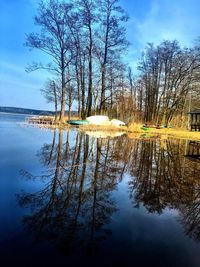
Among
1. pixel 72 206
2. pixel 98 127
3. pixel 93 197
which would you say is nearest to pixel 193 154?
pixel 93 197

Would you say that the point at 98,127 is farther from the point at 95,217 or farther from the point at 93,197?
the point at 95,217

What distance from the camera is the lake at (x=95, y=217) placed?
7.25ft

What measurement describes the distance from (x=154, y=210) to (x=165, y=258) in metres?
1.35

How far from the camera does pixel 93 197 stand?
12.6 feet

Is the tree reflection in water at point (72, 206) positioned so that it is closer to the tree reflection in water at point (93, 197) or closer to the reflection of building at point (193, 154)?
the tree reflection in water at point (93, 197)

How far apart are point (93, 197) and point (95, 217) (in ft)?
2.46

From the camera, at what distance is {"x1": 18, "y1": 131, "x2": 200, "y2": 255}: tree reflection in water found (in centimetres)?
262

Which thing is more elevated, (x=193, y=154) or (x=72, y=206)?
(x=72, y=206)

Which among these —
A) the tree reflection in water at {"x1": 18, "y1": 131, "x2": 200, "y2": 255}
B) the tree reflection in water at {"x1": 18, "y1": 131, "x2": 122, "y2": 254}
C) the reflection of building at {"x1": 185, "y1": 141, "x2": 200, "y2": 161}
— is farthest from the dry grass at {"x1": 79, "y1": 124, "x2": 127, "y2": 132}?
the tree reflection in water at {"x1": 18, "y1": 131, "x2": 122, "y2": 254}

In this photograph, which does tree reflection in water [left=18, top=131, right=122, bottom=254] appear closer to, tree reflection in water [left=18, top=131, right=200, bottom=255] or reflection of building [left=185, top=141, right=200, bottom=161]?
tree reflection in water [left=18, top=131, right=200, bottom=255]

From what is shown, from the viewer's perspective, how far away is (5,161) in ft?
19.4

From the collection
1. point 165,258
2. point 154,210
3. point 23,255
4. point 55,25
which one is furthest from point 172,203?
point 55,25

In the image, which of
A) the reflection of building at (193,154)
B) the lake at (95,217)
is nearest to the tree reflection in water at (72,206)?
the lake at (95,217)

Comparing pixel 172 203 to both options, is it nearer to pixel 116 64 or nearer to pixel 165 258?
pixel 165 258
